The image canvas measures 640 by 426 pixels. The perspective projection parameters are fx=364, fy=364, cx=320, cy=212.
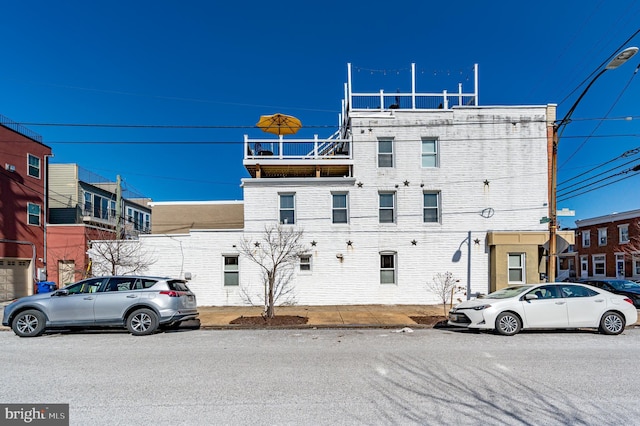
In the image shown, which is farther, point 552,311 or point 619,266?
point 619,266

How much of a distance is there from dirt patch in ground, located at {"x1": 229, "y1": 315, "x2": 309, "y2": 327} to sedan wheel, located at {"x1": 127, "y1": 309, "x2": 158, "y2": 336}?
246cm

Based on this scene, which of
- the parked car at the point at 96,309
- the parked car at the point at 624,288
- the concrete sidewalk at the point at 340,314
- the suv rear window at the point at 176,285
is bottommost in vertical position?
the concrete sidewalk at the point at 340,314

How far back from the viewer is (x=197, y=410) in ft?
14.7

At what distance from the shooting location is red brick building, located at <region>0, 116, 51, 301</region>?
18.2m

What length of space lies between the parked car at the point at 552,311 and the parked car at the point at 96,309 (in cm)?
811

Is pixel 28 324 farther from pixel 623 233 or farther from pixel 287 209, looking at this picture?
pixel 623 233

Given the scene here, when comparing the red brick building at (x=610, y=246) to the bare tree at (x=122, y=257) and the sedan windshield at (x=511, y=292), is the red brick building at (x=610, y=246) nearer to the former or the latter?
the sedan windshield at (x=511, y=292)

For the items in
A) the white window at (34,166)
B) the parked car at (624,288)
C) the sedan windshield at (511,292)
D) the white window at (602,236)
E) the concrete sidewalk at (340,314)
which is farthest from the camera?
the white window at (602,236)

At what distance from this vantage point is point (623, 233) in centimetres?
3177

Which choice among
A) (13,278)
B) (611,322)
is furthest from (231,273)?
(611,322)

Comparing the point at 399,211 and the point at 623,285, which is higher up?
the point at 399,211

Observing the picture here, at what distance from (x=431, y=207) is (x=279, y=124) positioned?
762 centimetres

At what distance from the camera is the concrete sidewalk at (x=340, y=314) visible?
11102 mm

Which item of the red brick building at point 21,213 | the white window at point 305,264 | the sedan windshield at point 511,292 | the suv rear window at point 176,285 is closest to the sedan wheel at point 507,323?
the sedan windshield at point 511,292
